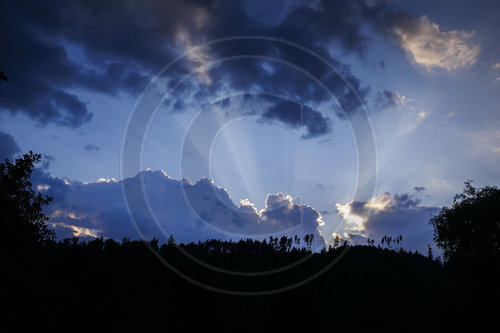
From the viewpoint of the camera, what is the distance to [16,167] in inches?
749

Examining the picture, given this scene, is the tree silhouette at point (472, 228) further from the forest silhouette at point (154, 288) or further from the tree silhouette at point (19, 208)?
the tree silhouette at point (19, 208)

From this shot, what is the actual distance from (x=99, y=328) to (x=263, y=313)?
116 meters

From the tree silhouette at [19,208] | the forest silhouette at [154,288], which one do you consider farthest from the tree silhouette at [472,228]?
the tree silhouette at [19,208]

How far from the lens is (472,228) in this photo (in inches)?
1344

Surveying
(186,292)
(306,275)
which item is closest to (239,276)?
(306,275)

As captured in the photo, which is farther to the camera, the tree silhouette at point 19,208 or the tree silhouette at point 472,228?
the tree silhouette at point 472,228

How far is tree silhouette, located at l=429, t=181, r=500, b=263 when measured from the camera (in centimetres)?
3256

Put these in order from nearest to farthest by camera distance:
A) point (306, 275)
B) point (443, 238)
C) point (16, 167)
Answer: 1. point (16, 167)
2. point (443, 238)
3. point (306, 275)

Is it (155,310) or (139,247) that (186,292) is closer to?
(155,310)

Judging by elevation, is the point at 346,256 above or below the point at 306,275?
above

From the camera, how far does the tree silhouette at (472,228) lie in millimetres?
32562

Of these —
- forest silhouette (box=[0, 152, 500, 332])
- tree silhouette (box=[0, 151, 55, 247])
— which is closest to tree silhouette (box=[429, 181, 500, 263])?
forest silhouette (box=[0, 152, 500, 332])

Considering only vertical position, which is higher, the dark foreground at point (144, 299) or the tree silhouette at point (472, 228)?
the tree silhouette at point (472, 228)

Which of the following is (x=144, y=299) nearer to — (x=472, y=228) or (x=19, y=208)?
(x=19, y=208)
